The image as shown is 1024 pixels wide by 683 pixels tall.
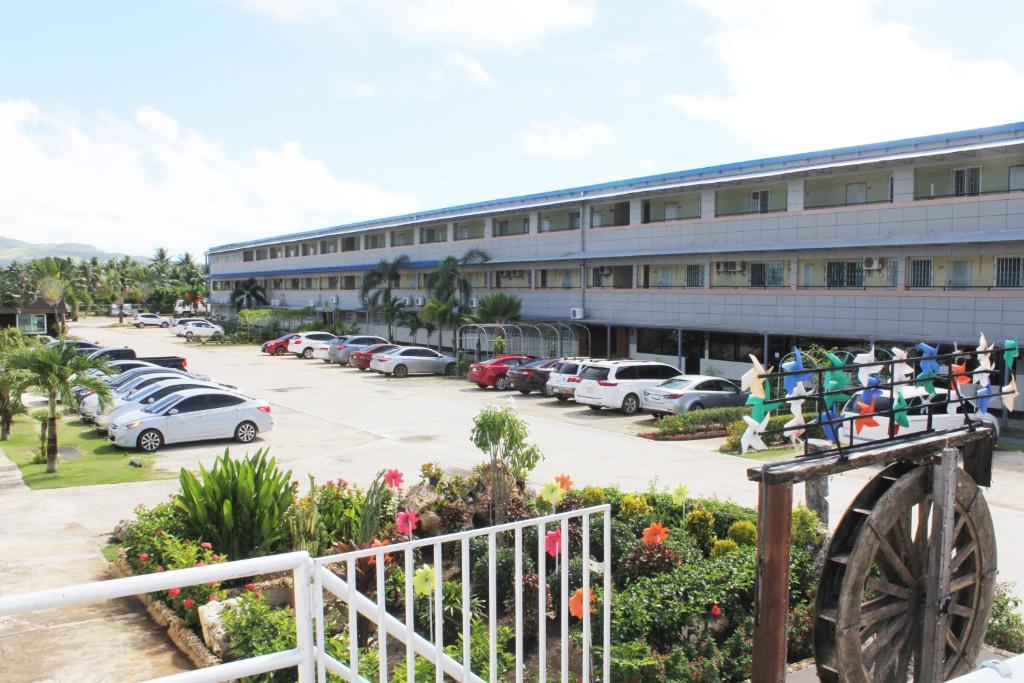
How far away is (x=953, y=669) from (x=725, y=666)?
6.00 ft

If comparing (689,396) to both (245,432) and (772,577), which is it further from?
(772,577)

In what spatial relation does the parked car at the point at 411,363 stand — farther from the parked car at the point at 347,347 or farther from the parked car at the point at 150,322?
the parked car at the point at 150,322

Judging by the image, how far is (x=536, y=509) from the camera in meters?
11.9

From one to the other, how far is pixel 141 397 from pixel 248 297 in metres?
53.7

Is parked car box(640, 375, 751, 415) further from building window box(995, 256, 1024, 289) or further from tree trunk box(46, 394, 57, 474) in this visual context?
tree trunk box(46, 394, 57, 474)

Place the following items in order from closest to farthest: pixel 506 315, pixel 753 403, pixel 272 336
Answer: pixel 753 403 → pixel 506 315 → pixel 272 336

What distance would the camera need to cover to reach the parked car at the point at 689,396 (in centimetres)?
2505

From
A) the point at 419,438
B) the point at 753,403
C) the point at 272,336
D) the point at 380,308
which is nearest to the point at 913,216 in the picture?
the point at 419,438

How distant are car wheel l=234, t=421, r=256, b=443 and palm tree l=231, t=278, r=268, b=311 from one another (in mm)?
55640

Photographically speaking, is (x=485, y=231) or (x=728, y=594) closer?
(x=728, y=594)

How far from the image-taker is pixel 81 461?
757 inches

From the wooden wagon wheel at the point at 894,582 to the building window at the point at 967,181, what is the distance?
20.3m

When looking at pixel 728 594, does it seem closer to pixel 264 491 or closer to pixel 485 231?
pixel 264 491

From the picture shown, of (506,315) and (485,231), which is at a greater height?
(485,231)
